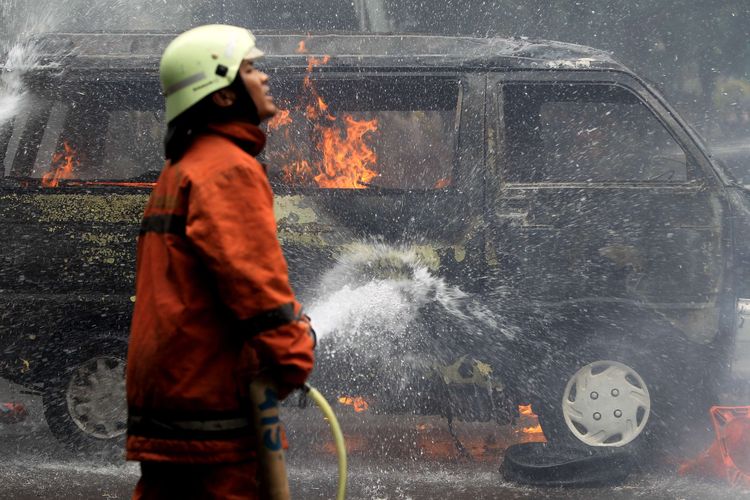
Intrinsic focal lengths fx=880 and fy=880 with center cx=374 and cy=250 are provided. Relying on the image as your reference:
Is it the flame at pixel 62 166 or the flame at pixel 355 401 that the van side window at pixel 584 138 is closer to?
the flame at pixel 355 401

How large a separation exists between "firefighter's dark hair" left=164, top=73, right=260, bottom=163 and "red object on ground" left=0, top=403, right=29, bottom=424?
4784 millimetres

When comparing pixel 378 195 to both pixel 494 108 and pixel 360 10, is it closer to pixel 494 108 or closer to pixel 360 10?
pixel 494 108

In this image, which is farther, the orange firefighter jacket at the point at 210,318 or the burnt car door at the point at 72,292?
the burnt car door at the point at 72,292

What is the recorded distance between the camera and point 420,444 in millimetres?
6125

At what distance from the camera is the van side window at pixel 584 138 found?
17.7 ft

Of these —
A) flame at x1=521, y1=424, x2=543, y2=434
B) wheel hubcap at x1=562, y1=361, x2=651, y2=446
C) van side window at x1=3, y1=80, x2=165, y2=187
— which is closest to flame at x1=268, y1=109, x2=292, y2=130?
van side window at x1=3, y1=80, x2=165, y2=187

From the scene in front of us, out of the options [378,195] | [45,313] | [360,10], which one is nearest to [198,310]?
[378,195]

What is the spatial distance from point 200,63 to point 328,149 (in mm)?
3179

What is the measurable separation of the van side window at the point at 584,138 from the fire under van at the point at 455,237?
14 mm

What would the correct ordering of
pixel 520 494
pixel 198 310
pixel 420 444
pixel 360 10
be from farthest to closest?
pixel 360 10 → pixel 420 444 → pixel 520 494 → pixel 198 310

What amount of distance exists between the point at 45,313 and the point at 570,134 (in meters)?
3.41

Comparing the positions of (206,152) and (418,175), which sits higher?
(418,175)

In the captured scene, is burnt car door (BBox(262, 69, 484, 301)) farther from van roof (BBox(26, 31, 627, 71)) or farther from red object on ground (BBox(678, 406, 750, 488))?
red object on ground (BBox(678, 406, 750, 488))

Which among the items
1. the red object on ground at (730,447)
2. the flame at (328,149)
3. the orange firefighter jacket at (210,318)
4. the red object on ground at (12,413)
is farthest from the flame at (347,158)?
the orange firefighter jacket at (210,318)
